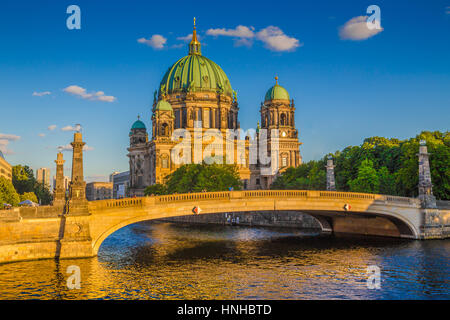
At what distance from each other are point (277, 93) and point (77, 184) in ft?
331

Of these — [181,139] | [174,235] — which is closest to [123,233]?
[174,235]

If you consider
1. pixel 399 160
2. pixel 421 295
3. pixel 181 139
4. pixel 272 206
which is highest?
pixel 181 139

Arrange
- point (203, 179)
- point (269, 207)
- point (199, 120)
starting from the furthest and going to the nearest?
point (199, 120), point (203, 179), point (269, 207)

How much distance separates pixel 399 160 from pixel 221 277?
1948 inches

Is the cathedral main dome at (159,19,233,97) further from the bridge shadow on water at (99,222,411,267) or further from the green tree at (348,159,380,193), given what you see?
the bridge shadow on water at (99,222,411,267)

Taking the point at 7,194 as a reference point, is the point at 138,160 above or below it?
above

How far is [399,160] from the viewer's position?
77688mm

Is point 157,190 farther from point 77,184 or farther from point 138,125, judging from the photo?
point 77,184

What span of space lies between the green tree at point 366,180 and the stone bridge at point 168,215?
459 inches

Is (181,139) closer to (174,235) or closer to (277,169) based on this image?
(277,169)

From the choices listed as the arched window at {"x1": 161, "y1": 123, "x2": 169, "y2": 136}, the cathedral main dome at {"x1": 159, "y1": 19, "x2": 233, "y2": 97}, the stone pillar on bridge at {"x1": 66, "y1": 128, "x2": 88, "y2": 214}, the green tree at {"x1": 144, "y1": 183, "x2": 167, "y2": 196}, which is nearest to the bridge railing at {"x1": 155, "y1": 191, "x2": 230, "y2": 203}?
the stone pillar on bridge at {"x1": 66, "y1": 128, "x2": 88, "y2": 214}

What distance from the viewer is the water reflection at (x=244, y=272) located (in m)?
32.5

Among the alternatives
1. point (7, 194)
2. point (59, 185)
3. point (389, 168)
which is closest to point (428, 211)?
point (389, 168)

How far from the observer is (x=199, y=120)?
148375 millimetres
